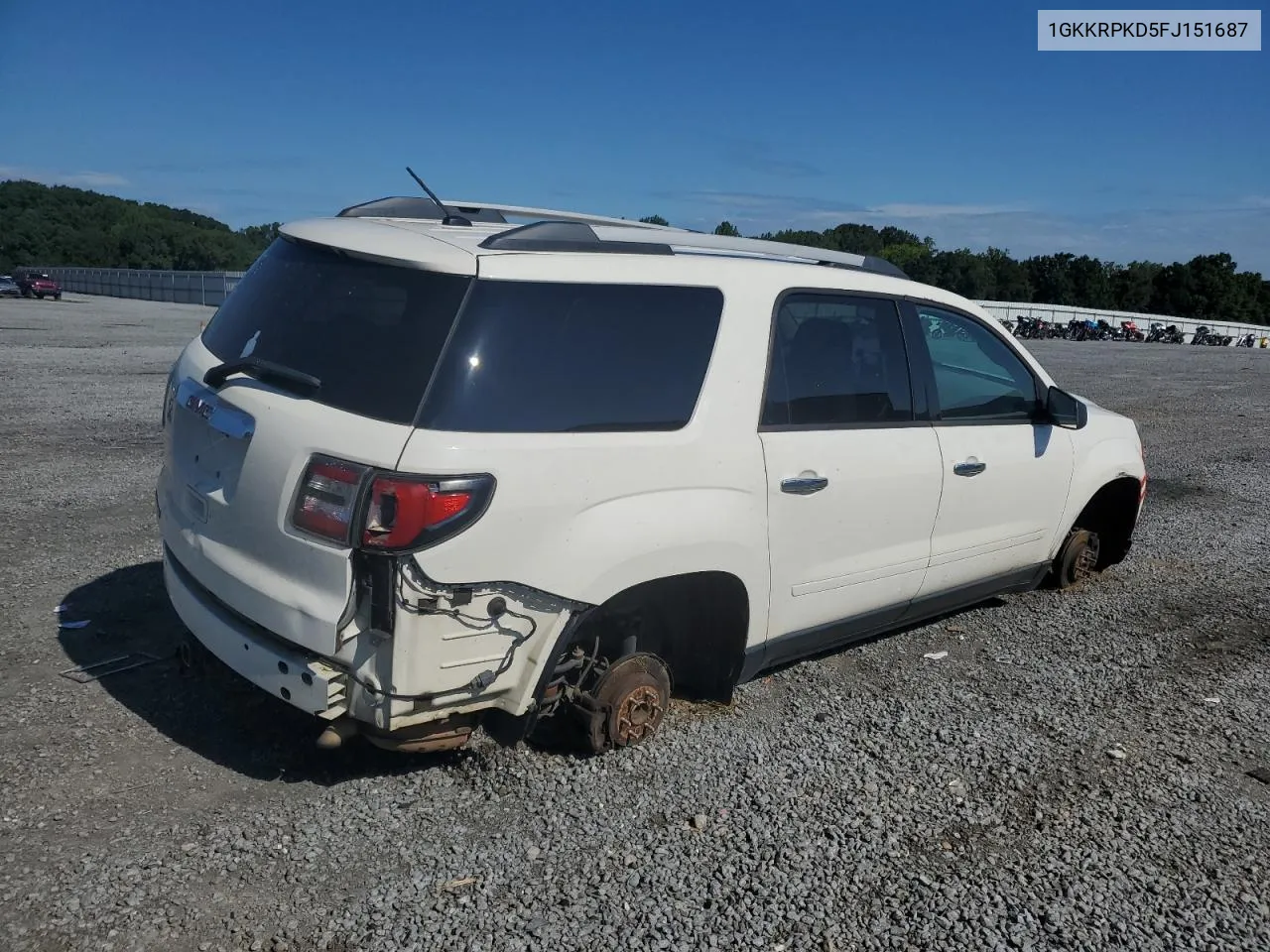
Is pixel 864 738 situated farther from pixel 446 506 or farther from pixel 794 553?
pixel 446 506

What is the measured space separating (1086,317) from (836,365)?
210ft

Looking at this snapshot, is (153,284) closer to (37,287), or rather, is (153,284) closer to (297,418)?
(37,287)

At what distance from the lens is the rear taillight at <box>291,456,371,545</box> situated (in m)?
2.98

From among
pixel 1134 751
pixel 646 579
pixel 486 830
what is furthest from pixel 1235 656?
pixel 486 830

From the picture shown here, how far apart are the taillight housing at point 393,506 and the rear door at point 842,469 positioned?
4.05ft

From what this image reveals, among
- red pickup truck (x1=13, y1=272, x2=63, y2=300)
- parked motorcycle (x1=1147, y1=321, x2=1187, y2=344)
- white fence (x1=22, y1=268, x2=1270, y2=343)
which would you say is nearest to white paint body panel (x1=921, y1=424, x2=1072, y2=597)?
white fence (x1=22, y1=268, x2=1270, y2=343)

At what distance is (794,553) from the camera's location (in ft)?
12.9

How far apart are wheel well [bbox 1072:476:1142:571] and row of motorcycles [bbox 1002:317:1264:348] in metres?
42.0

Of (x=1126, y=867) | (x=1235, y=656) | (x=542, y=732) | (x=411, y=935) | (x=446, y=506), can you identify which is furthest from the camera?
(x=1235, y=656)

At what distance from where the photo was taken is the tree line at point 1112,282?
105156mm

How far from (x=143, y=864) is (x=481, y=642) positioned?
1161 millimetres

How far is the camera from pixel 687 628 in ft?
13.1

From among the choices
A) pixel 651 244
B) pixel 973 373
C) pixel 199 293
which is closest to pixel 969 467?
pixel 973 373

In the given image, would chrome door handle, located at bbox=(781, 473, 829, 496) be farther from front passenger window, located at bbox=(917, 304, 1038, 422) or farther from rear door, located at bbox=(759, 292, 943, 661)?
front passenger window, located at bbox=(917, 304, 1038, 422)
